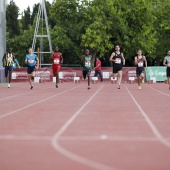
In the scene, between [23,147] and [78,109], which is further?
[78,109]

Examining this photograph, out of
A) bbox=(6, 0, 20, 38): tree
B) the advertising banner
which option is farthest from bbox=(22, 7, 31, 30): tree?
the advertising banner

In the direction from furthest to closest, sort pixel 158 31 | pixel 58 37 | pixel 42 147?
pixel 158 31
pixel 58 37
pixel 42 147

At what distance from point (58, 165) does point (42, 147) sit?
1.17 metres

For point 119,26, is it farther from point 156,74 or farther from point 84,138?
point 84,138

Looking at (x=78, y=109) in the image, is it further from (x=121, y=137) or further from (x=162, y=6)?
(x=162, y=6)

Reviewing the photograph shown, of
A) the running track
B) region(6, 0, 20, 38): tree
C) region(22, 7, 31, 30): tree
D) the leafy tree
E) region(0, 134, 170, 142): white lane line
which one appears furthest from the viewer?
region(22, 7, 31, 30): tree

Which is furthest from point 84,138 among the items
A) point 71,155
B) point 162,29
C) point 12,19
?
point 12,19

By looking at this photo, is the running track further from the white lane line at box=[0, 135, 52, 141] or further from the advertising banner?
the advertising banner

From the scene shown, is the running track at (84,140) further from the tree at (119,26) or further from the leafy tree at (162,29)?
the leafy tree at (162,29)

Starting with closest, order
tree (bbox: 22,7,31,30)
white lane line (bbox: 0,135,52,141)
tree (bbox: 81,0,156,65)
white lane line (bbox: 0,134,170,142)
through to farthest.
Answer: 1. white lane line (bbox: 0,134,170,142)
2. white lane line (bbox: 0,135,52,141)
3. tree (bbox: 81,0,156,65)
4. tree (bbox: 22,7,31,30)

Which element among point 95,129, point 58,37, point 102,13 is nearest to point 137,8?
point 102,13

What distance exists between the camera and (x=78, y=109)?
12078 mm

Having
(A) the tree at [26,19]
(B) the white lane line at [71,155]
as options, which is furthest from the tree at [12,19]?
(B) the white lane line at [71,155]

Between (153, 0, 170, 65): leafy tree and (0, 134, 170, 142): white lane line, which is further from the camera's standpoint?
(153, 0, 170, 65): leafy tree
